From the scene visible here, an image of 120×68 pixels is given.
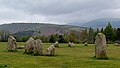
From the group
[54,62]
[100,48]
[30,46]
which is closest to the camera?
[54,62]

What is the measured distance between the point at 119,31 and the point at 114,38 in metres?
5.21

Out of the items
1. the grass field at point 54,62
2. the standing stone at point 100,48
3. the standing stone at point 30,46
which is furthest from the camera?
the standing stone at point 30,46

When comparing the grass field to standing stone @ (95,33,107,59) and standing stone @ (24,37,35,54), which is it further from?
standing stone @ (24,37,35,54)

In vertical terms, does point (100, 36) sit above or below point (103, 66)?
above

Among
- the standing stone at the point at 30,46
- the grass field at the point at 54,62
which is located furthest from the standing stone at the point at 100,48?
the standing stone at the point at 30,46

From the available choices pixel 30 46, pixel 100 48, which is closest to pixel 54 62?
pixel 100 48

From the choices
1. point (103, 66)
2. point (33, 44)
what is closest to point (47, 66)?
point (103, 66)

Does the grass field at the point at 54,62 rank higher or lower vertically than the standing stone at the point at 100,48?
lower

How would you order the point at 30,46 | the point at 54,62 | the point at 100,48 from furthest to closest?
the point at 30,46 → the point at 100,48 → the point at 54,62

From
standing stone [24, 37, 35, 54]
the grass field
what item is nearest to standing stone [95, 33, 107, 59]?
the grass field

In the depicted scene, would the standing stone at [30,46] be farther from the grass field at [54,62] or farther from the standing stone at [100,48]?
the standing stone at [100,48]

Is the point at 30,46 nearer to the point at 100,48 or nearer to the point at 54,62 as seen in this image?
the point at 100,48

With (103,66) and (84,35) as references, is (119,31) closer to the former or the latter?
(84,35)

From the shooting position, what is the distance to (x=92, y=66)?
22.2 meters
